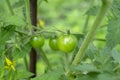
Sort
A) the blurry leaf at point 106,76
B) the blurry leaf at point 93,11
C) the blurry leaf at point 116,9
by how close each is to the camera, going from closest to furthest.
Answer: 1. the blurry leaf at point 106,76
2. the blurry leaf at point 116,9
3. the blurry leaf at point 93,11

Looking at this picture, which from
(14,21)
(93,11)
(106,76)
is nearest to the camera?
(106,76)

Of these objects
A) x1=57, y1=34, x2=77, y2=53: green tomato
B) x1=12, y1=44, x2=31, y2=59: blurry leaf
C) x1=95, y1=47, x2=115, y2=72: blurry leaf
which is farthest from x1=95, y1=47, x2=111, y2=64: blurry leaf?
x1=12, y1=44, x2=31, y2=59: blurry leaf

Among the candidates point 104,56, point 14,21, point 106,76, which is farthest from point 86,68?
point 14,21

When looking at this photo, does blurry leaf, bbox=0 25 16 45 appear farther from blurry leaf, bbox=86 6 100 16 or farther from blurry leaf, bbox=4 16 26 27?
blurry leaf, bbox=86 6 100 16

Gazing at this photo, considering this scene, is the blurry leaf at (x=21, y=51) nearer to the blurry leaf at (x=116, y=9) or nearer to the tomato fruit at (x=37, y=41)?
the tomato fruit at (x=37, y=41)

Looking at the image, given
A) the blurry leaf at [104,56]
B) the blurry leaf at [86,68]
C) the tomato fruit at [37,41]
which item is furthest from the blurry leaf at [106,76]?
the tomato fruit at [37,41]

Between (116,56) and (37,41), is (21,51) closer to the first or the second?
(37,41)

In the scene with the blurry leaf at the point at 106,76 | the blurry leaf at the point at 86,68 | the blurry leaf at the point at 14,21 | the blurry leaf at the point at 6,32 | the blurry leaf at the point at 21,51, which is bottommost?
the blurry leaf at the point at 106,76

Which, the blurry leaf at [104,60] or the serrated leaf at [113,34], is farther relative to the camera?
the blurry leaf at [104,60]
